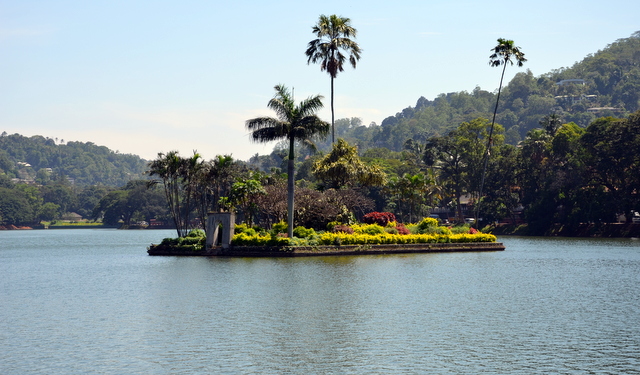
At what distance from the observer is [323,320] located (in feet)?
87.9

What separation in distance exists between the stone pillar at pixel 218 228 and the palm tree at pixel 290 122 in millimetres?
6566

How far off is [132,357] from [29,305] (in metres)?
13.3

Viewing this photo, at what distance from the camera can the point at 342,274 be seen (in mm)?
41781

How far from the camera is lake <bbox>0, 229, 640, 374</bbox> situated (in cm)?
2045

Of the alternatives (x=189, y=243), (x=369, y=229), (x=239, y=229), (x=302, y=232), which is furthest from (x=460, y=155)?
(x=189, y=243)

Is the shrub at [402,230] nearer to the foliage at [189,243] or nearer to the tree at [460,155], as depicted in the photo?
the foliage at [189,243]

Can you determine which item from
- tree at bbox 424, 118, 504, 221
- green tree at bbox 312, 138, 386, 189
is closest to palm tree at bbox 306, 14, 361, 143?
green tree at bbox 312, 138, 386, 189

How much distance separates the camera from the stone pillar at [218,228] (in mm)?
56281

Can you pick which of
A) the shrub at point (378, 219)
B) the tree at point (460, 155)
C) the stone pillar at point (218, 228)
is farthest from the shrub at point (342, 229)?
the tree at point (460, 155)

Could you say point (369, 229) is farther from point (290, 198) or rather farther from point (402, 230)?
point (290, 198)

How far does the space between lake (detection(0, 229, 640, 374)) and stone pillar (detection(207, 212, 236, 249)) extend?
9.46m

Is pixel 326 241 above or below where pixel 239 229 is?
below

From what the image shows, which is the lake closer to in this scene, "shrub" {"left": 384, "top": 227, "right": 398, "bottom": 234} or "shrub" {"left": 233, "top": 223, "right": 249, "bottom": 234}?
"shrub" {"left": 233, "top": 223, "right": 249, "bottom": 234}

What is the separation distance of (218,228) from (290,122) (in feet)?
33.2
